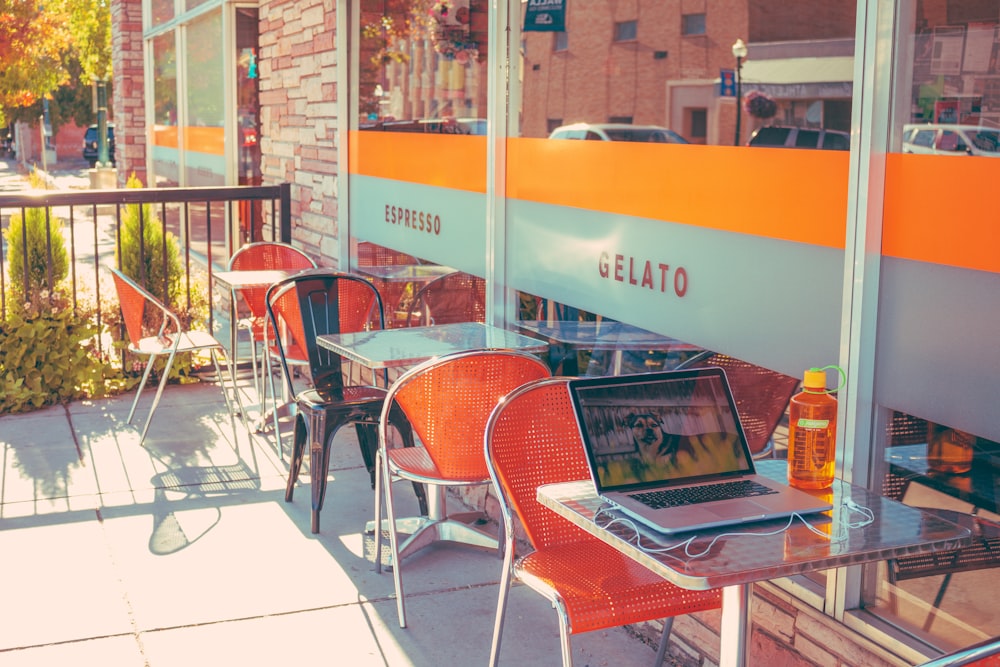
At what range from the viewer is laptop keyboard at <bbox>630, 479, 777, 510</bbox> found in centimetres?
243

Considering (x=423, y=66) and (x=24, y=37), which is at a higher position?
(x=24, y=37)

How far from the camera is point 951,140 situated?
2.65 meters

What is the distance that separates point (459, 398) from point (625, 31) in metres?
1.28

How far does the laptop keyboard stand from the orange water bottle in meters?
0.16

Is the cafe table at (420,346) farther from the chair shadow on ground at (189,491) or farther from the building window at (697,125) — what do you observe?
the building window at (697,125)

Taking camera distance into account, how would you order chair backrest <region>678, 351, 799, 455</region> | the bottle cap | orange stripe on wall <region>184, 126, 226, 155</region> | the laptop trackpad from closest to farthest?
the laptop trackpad
the bottle cap
chair backrest <region>678, 351, 799, 455</region>
orange stripe on wall <region>184, 126, 226, 155</region>

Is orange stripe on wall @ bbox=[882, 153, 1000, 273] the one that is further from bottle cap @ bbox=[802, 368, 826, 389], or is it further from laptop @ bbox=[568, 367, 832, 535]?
laptop @ bbox=[568, 367, 832, 535]

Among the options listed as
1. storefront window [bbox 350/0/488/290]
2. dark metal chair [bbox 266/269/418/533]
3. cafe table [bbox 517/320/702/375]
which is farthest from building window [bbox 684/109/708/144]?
dark metal chair [bbox 266/269/418/533]

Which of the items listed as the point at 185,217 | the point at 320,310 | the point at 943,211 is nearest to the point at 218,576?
the point at 320,310

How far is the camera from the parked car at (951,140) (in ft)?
8.30

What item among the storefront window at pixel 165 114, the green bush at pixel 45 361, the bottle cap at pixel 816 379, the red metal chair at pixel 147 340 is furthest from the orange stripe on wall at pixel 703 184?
the storefront window at pixel 165 114

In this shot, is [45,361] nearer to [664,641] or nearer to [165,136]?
[664,641]

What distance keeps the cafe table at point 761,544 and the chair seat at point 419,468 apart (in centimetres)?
120

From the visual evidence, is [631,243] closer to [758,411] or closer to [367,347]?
[758,411]
